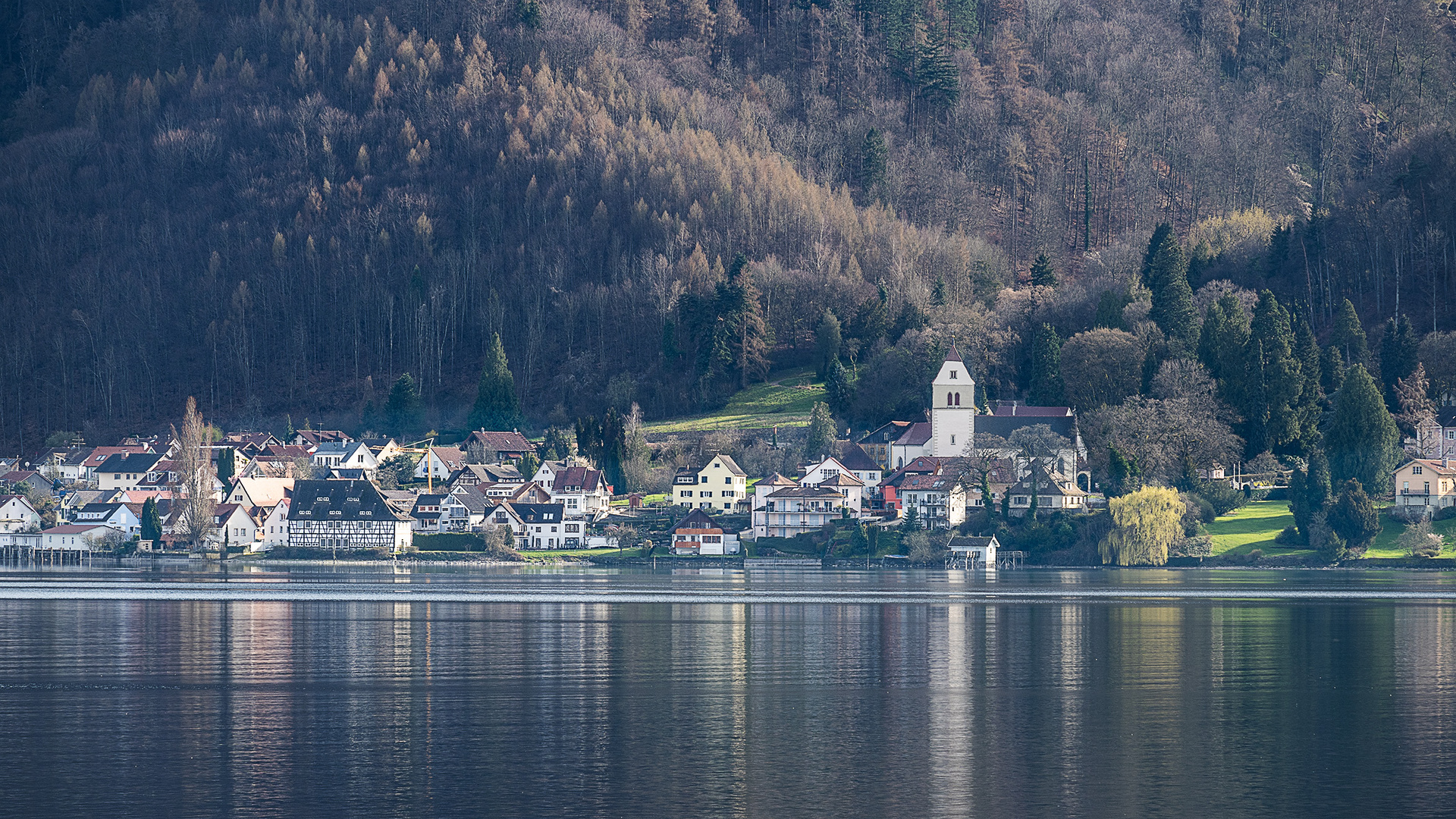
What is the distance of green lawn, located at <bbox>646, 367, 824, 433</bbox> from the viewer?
434 feet

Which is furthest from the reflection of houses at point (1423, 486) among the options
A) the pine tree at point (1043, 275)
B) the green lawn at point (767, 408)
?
the pine tree at point (1043, 275)

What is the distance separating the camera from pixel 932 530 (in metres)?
101

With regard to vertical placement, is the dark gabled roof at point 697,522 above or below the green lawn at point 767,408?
below

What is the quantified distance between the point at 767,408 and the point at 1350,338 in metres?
47.4

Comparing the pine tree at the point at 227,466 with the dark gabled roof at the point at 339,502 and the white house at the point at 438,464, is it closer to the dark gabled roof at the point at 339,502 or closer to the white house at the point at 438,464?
the white house at the point at 438,464

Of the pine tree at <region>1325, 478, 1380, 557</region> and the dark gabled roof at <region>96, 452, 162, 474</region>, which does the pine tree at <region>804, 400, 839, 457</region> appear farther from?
the dark gabled roof at <region>96, 452, 162, 474</region>

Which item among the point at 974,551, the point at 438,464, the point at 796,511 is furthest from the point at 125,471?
the point at 974,551

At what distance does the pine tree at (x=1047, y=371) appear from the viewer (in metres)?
116

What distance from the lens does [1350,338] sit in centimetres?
11031

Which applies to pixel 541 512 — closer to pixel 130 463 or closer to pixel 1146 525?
pixel 1146 525

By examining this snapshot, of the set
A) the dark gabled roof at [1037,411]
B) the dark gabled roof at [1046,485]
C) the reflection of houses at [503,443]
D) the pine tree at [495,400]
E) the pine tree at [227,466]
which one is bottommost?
the dark gabled roof at [1046,485]

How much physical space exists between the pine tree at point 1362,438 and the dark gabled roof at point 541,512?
47325mm

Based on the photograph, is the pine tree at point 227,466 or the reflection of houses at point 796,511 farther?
the pine tree at point 227,466

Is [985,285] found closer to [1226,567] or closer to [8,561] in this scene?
[1226,567]
